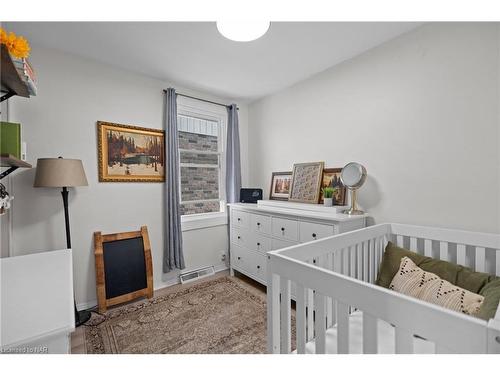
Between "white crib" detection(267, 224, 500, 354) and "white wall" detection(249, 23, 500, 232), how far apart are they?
15 cm

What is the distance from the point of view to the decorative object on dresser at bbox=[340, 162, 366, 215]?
1.95m

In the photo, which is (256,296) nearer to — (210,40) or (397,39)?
(210,40)

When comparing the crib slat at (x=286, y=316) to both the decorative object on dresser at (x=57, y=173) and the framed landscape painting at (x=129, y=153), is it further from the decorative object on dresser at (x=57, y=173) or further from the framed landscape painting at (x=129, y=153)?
the framed landscape painting at (x=129, y=153)

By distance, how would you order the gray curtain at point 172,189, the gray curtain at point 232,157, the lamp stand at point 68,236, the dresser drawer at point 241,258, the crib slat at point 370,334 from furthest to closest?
the gray curtain at point 232,157, the dresser drawer at point 241,258, the gray curtain at point 172,189, the lamp stand at point 68,236, the crib slat at point 370,334

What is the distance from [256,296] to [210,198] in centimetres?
142

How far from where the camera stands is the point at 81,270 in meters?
2.20

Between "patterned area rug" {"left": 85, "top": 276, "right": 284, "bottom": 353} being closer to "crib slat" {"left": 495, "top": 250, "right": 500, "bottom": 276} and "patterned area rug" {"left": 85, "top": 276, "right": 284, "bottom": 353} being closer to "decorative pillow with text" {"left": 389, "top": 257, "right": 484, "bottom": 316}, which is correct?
"decorative pillow with text" {"left": 389, "top": 257, "right": 484, "bottom": 316}

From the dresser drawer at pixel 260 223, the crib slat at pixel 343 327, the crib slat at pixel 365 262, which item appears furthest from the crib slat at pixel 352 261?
the dresser drawer at pixel 260 223

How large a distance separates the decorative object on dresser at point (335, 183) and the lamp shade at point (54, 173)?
7.62 feet

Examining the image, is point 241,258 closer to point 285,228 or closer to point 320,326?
point 285,228

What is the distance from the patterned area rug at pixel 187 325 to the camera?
5.48 feet

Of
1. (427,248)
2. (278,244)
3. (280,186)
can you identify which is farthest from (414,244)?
(280,186)

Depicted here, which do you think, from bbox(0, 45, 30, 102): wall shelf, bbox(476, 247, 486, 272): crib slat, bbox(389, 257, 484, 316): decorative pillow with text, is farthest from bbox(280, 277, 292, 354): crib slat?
bbox(0, 45, 30, 102): wall shelf
